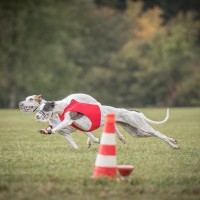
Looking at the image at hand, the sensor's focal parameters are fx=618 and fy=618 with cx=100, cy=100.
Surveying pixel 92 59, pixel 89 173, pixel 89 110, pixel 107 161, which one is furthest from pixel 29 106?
pixel 92 59

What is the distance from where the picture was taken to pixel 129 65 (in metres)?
59.4

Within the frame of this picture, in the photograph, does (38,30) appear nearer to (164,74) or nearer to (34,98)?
(164,74)

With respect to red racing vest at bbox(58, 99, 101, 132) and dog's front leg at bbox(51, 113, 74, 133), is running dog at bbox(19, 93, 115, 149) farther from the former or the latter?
dog's front leg at bbox(51, 113, 74, 133)

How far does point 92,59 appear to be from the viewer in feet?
208

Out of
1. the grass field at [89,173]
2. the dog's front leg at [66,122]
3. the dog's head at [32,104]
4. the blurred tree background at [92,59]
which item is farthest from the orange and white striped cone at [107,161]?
the blurred tree background at [92,59]

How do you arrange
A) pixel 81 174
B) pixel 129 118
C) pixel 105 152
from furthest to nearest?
pixel 129 118 → pixel 81 174 → pixel 105 152

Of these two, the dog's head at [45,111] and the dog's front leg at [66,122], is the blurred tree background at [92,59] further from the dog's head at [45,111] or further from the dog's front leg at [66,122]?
the dog's front leg at [66,122]

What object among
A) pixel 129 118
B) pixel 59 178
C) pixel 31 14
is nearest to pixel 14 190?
pixel 59 178

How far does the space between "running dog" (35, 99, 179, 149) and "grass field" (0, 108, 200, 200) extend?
41cm

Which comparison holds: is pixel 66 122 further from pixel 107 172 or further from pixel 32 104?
pixel 107 172

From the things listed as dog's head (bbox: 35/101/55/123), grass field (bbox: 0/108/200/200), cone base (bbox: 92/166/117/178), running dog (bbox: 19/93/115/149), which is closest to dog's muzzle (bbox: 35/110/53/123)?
dog's head (bbox: 35/101/55/123)

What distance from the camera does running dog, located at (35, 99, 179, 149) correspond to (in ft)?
37.4

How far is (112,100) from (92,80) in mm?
2781

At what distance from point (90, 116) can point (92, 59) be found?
52.2m
